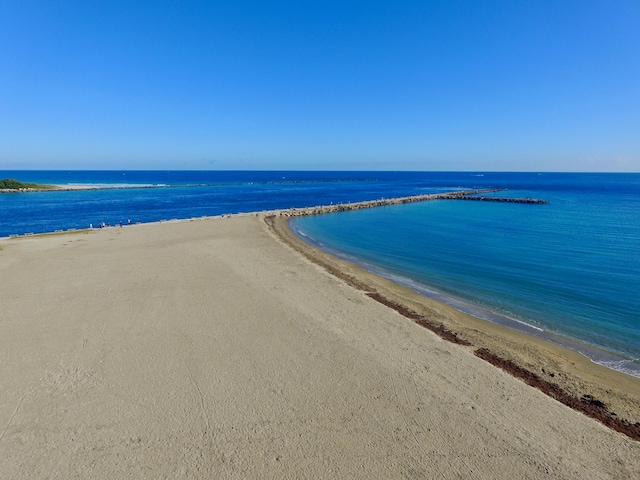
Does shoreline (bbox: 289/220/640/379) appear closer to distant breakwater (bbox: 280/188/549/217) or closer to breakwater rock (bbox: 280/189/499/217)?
breakwater rock (bbox: 280/189/499/217)

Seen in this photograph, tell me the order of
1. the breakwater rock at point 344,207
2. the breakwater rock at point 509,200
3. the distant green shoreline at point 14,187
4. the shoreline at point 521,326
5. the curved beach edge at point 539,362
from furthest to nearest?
the distant green shoreline at point 14,187 < the breakwater rock at point 509,200 < the breakwater rock at point 344,207 < the shoreline at point 521,326 < the curved beach edge at point 539,362

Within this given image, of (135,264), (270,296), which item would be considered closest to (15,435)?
(270,296)

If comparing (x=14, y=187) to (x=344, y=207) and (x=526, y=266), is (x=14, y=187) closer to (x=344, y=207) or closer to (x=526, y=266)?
(x=344, y=207)

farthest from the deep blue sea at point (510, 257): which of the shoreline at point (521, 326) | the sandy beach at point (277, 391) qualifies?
the sandy beach at point (277, 391)

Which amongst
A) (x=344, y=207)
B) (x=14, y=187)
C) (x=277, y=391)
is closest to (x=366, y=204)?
(x=344, y=207)

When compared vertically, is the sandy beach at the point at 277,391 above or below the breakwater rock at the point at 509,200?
below

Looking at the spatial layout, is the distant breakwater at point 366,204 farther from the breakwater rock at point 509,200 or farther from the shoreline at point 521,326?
the shoreline at point 521,326

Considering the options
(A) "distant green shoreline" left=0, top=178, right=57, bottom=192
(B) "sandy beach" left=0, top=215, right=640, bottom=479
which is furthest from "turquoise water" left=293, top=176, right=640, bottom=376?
(A) "distant green shoreline" left=0, top=178, right=57, bottom=192
